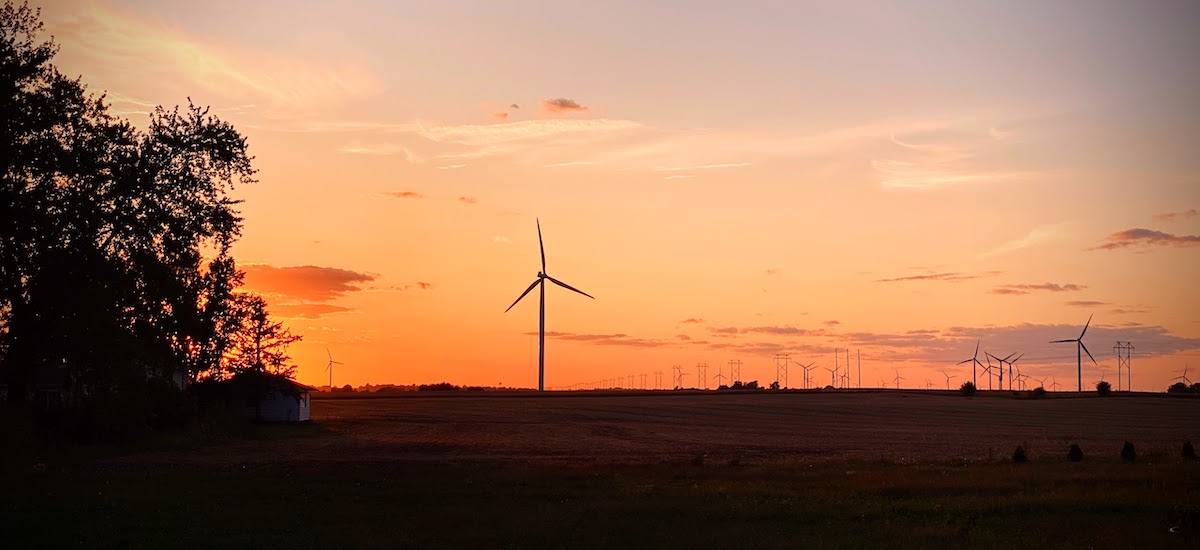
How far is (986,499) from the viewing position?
3092 cm

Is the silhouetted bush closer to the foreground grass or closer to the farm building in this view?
the foreground grass

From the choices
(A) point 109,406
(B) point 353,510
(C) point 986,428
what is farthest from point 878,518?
(C) point 986,428

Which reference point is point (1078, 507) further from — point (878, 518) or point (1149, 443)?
point (1149, 443)

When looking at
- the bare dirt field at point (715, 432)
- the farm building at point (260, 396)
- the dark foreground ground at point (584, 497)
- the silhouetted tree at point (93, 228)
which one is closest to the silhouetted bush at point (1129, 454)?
the dark foreground ground at point (584, 497)

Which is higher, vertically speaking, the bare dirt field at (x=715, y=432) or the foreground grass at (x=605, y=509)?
the foreground grass at (x=605, y=509)

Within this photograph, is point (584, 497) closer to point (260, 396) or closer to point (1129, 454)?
point (1129, 454)

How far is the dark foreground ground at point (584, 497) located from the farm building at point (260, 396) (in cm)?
1817

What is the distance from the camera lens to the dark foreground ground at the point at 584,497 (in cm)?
2406

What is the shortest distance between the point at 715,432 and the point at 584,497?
57307 millimetres

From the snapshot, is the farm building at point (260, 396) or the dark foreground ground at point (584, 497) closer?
the dark foreground ground at point (584, 497)

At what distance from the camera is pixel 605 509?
94.4 ft

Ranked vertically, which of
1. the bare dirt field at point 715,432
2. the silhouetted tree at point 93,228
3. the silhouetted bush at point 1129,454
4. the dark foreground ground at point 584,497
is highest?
the silhouetted tree at point 93,228

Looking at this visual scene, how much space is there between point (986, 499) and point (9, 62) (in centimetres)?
4106

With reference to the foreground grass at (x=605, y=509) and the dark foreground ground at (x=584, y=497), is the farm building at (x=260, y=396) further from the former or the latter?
the foreground grass at (x=605, y=509)
